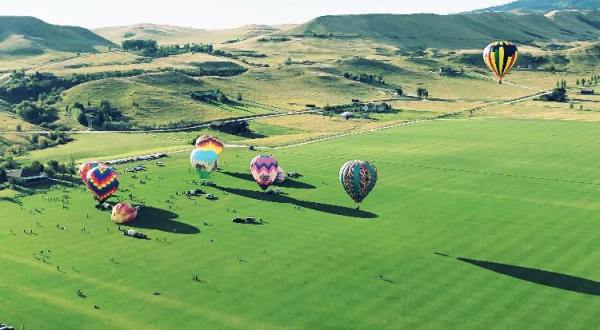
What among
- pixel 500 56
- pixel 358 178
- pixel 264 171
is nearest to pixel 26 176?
pixel 264 171

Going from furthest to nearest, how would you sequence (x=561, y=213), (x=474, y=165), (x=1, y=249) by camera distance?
(x=474, y=165), (x=561, y=213), (x=1, y=249)

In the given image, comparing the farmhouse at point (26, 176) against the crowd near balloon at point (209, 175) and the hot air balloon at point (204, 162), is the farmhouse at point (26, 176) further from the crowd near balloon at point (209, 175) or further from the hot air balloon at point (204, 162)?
the hot air balloon at point (204, 162)

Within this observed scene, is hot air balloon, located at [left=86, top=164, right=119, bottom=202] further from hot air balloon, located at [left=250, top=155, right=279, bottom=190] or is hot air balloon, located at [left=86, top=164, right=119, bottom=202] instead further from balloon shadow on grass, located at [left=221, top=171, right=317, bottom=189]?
balloon shadow on grass, located at [left=221, top=171, right=317, bottom=189]

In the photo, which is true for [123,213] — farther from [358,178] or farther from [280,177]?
[280,177]

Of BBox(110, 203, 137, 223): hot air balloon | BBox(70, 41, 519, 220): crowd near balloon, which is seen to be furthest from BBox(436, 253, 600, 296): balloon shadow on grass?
BBox(110, 203, 137, 223): hot air balloon

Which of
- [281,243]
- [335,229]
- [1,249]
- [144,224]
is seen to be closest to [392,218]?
[335,229]

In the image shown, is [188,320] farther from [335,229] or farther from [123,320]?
[335,229]
